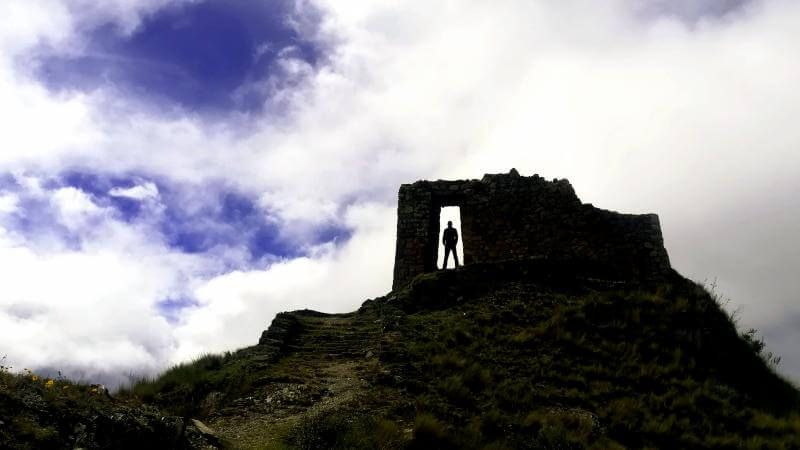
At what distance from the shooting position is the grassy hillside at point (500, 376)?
414 inches

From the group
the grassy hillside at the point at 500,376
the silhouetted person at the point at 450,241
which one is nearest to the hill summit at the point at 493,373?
the grassy hillside at the point at 500,376

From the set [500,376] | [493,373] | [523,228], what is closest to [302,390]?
[493,373]

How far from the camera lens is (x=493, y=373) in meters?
13.1

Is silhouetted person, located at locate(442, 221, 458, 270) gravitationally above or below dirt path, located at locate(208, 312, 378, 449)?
above

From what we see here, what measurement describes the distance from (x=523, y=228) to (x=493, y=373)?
23.4 feet

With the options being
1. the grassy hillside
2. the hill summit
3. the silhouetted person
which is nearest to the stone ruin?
the hill summit

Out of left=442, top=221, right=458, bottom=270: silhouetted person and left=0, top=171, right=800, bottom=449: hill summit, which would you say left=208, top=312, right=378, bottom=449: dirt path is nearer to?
left=0, top=171, right=800, bottom=449: hill summit

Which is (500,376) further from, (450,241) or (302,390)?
(450,241)

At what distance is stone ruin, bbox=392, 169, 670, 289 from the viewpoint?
59.4 feet

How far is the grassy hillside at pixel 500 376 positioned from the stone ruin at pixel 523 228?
3.04ft

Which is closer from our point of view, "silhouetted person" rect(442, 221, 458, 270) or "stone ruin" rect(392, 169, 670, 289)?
"stone ruin" rect(392, 169, 670, 289)

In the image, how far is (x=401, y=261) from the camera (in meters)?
20.4

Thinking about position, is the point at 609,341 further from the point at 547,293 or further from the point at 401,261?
the point at 401,261

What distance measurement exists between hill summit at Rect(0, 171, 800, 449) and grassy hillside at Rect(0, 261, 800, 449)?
4cm
